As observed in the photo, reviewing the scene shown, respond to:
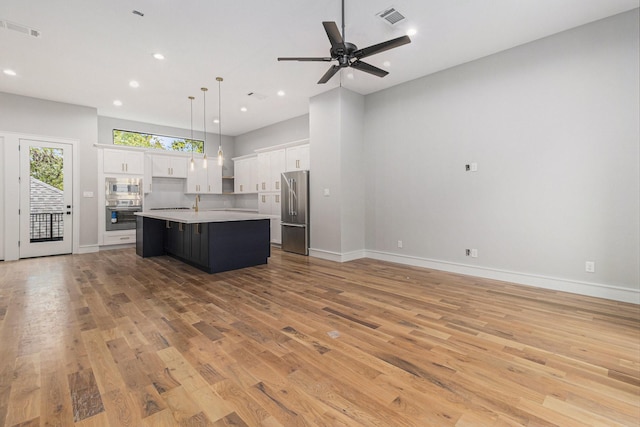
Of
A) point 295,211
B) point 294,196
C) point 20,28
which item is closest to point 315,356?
point 295,211

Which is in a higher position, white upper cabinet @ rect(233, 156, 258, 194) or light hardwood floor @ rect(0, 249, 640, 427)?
white upper cabinet @ rect(233, 156, 258, 194)

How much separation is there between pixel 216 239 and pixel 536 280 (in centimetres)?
451

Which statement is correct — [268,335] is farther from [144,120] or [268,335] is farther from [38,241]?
[144,120]

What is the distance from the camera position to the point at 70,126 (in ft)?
20.2

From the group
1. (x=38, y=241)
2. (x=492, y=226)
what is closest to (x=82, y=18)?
(x=38, y=241)

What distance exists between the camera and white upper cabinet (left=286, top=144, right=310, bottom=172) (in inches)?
252

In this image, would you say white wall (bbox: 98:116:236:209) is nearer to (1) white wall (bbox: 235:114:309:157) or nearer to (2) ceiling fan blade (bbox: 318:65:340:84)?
(1) white wall (bbox: 235:114:309:157)

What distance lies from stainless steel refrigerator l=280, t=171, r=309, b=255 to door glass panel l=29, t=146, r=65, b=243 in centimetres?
457

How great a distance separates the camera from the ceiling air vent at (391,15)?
316 cm

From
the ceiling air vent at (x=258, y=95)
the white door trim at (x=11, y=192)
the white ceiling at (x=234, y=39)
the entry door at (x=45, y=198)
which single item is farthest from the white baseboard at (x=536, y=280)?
the white door trim at (x=11, y=192)

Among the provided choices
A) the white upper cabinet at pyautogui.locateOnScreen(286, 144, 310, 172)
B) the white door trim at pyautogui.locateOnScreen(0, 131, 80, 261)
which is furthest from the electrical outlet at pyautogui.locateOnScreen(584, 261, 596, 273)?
the white door trim at pyautogui.locateOnScreen(0, 131, 80, 261)

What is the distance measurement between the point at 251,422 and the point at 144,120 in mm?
7944

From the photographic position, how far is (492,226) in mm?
4227

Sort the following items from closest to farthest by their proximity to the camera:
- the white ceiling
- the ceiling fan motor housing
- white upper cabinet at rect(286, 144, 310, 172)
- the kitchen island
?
the ceiling fan motor housing → the white ceiling → the kitchen island → white upper cabinet at rect(286, 144, 310, 172)
